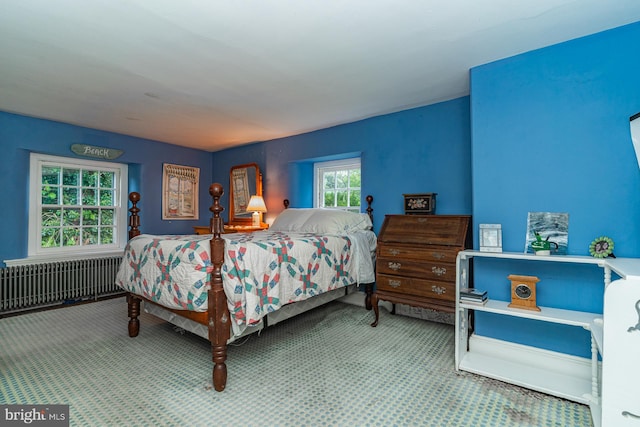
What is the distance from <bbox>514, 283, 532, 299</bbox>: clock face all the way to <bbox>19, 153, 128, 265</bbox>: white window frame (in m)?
4.75

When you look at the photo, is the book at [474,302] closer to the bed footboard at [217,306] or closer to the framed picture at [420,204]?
the framed picture at [420,204]

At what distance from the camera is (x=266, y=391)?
6.12 feet

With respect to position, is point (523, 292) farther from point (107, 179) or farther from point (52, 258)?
point (107, 179)

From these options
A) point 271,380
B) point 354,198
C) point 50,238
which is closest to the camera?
point 271,380

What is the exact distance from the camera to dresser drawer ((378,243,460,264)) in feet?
8.11

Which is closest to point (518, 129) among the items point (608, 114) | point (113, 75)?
point (608, 114)

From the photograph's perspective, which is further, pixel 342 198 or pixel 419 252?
pixel 342 198

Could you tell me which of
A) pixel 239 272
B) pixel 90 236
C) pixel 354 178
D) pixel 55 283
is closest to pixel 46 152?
pixel 90 236

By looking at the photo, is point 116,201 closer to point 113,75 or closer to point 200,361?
point 113,75

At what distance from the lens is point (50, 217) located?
154 inches

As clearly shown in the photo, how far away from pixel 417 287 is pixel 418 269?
0.15 m

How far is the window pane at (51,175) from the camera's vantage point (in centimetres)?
388

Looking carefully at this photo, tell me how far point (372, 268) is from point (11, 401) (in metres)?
2.89

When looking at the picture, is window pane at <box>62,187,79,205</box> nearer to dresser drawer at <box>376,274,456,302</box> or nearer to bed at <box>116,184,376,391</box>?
bed at <box>116,184,376,391</box>
